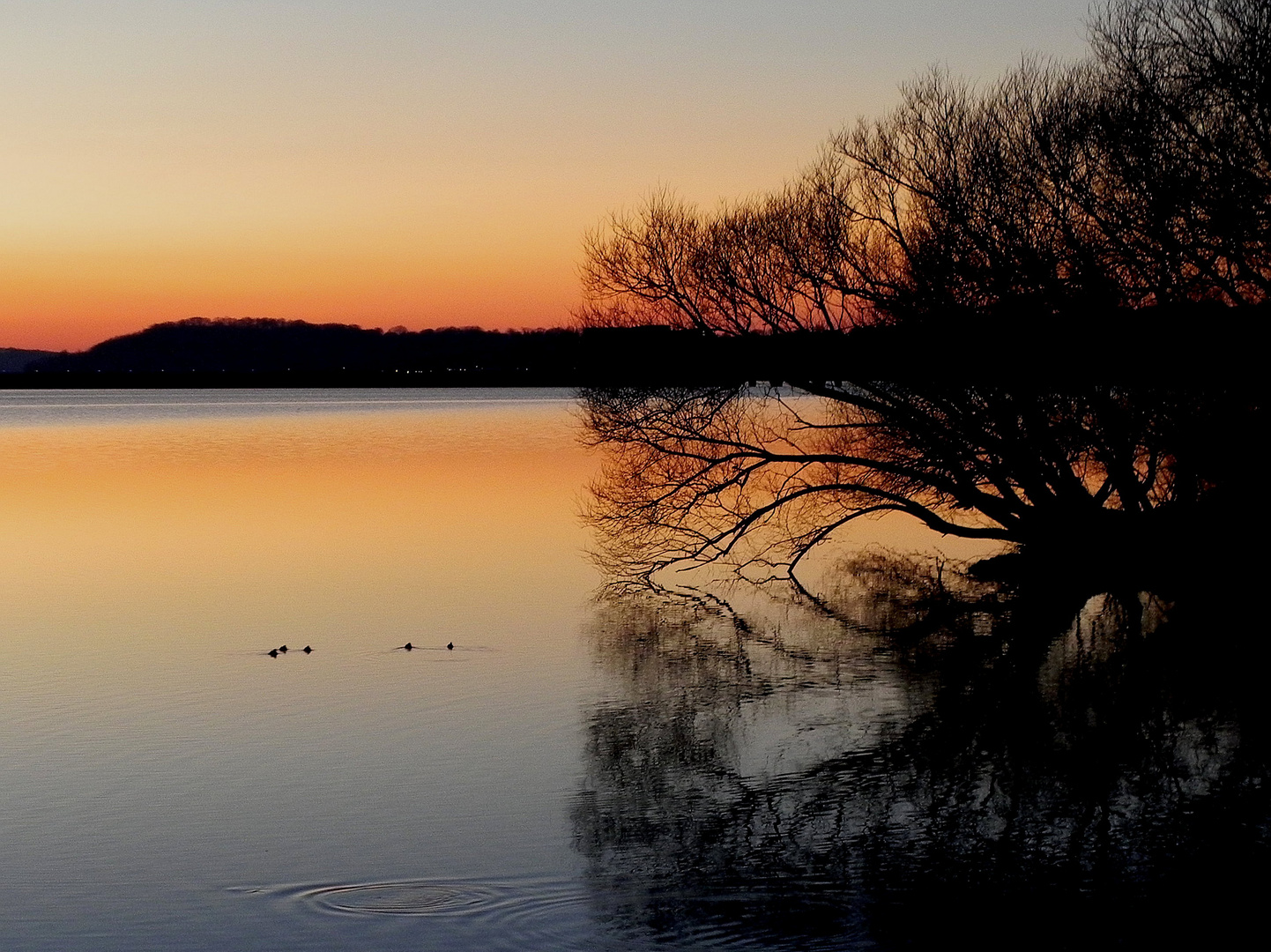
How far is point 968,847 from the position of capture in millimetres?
10852

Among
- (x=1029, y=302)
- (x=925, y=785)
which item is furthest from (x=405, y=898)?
(x=1029, y=302)

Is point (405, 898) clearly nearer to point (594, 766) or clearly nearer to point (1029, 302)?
point (594, 766)

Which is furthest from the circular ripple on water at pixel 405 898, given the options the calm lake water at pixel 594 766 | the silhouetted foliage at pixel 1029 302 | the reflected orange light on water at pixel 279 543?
the silhouetted foliage at pixel 1029 302

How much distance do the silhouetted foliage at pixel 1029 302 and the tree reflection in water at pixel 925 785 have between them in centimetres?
450

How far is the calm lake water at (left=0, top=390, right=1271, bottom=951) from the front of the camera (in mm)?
9633

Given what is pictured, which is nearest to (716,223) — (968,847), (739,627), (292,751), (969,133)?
(969,133)

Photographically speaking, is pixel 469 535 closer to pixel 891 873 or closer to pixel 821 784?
pixel 821 784

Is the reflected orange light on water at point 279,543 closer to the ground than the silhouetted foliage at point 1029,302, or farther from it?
closer to the ground

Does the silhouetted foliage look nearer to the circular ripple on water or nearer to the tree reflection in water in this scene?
the tree reflection in water

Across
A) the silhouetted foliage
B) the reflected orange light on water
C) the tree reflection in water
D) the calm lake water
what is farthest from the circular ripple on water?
the silhouetted foliage

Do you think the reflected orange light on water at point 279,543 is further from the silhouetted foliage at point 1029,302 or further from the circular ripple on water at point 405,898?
the circular ripple on water at point 405,898

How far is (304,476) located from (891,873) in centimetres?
4418

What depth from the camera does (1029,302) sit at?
81.8 ft

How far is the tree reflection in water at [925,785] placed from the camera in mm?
9500
